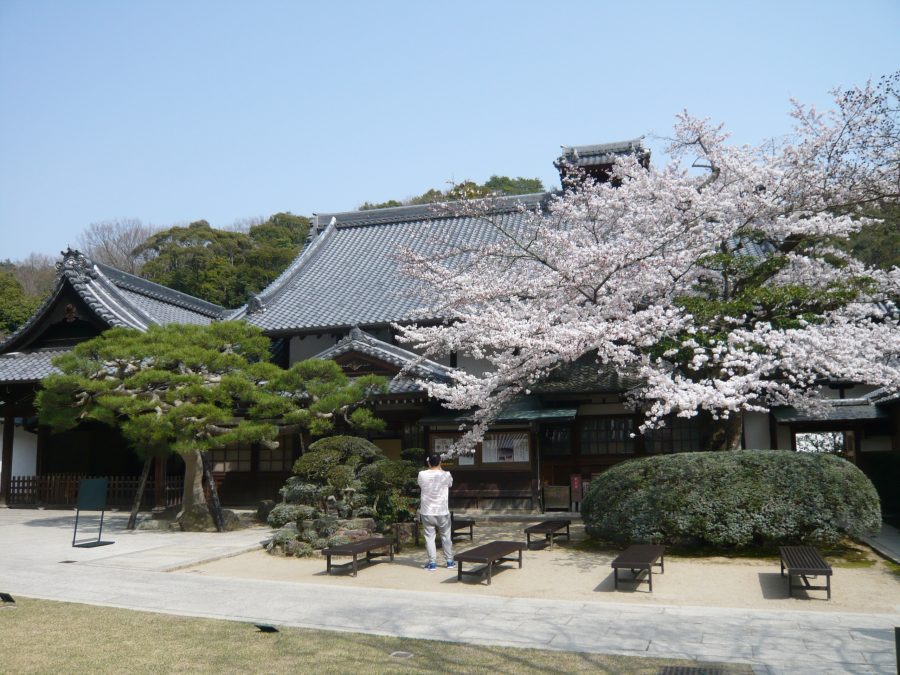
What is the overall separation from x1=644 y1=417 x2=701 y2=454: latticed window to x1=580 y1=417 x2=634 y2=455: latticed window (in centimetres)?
48

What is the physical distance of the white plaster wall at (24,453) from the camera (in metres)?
20.7

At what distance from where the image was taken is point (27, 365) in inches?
781

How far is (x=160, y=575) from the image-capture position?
998 cm

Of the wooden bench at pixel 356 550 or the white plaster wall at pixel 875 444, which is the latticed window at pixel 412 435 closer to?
the wooden bench at pixel 356 550

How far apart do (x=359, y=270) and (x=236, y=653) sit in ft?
62.0

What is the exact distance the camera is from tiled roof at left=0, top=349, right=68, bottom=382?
1902 cm

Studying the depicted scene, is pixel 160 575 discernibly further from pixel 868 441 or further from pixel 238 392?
pixel 868 441

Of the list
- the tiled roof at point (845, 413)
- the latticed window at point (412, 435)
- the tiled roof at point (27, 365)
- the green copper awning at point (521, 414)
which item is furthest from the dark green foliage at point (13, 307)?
the tiled roof at point (845, 413)

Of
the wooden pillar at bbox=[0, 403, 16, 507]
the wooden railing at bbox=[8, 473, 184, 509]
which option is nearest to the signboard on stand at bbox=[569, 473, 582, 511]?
the wooden railing at bbox=[8, 473, 184, 509]

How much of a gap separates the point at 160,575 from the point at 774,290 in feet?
34.0

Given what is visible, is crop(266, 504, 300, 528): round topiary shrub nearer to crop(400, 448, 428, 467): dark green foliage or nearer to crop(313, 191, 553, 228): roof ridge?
crop(400, 448, 428, 467): dark green foliage

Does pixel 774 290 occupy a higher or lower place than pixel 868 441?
higher

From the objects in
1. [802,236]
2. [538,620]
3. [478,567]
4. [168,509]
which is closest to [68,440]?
[168,509]

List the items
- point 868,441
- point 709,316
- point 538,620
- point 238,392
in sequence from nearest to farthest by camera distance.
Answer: point 538,620, point 709,316, point 238,392, point 868,441
